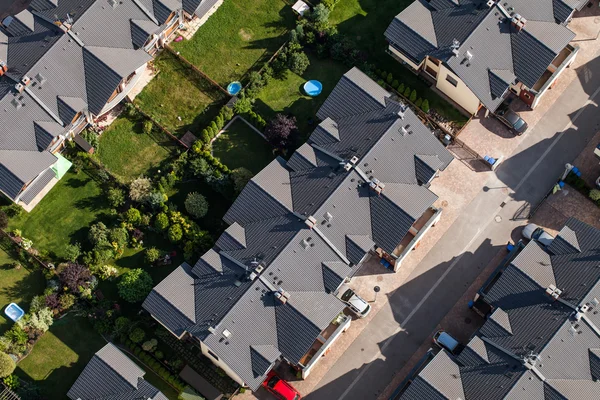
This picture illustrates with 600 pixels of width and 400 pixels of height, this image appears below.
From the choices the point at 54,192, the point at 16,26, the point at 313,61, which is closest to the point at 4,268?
the point at 54,192

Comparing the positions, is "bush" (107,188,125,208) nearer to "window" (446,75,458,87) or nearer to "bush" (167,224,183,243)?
"bush" (167,224,183,243)

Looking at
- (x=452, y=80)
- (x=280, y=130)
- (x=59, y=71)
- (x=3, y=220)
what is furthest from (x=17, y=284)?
(x=452, y=80)

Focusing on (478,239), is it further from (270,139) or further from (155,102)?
(155,102)

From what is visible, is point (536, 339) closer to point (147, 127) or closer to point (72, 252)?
point (147, 127)

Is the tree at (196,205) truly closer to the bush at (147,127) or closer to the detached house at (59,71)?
the bush at (147,127)

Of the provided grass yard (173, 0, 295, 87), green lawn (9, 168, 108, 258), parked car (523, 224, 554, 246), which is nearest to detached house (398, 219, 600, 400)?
parked car (523, 224, 554, 246)
